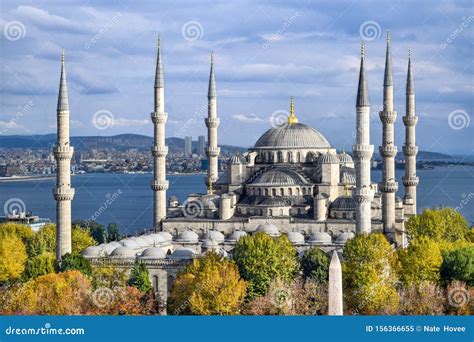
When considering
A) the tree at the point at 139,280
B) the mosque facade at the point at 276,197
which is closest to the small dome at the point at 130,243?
the mosque facade at the point at 276,197

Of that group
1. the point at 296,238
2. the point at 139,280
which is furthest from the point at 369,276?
the point at 296,238

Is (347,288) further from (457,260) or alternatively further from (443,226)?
(443,226)

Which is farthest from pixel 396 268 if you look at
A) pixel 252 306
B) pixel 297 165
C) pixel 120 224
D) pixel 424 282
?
pixel 120 224

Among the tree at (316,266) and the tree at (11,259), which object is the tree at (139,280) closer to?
the tree at (316,266)

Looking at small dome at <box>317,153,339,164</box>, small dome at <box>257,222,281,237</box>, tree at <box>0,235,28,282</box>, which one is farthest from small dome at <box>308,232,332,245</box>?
tree at <box>0,235,28,282</box>

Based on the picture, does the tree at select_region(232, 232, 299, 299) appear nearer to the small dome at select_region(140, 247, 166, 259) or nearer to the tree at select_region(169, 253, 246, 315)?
the tree at select_region(169, 253, 246, 315)

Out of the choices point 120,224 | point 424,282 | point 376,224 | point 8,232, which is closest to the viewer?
point 424,282
